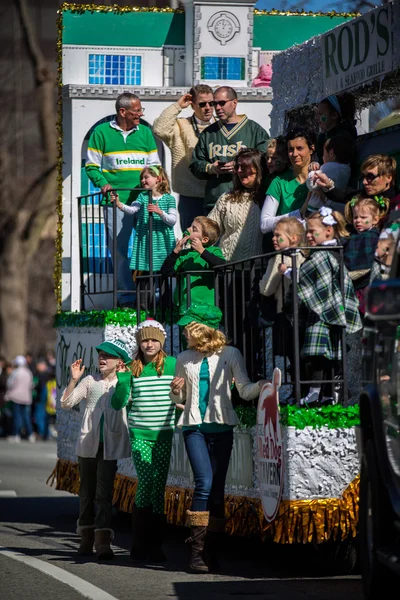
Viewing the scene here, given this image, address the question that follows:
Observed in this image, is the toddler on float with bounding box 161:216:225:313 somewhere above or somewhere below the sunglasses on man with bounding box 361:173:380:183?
below

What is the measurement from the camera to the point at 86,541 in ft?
33.7

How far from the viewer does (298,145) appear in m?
10.5

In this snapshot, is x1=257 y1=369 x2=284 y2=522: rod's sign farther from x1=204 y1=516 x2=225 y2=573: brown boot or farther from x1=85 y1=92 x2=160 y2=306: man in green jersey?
x1=85 y1=92 x2=160 y2=306: man in green jersey

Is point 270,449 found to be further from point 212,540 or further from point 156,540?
point 156,540

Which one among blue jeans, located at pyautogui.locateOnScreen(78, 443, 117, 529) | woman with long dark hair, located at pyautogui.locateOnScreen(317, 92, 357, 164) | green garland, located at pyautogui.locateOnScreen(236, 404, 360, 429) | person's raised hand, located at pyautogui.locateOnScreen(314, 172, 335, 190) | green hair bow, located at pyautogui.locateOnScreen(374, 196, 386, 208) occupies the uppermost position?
woman with long dark hair, located at pyautogui.locateOnScreen(317, 92, 357, 164)

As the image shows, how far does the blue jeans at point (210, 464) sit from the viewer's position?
9172mm

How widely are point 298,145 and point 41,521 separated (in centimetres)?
449

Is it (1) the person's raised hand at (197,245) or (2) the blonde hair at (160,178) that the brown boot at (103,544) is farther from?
(2) the blonde hair at (160,178)

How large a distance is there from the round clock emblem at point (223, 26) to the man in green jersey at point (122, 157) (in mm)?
2111

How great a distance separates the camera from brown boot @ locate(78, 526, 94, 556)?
10258mm

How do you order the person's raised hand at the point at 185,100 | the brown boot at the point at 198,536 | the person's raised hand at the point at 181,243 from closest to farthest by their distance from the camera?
the brown boot at the point at 198,536 < the person's raised hand at the point at 181,243 < the person's raised hand at the point at 185,100

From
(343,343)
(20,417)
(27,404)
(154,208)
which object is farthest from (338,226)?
(20,417)

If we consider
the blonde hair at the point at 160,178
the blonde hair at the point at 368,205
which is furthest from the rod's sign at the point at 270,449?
the blonde hair at the point at 160,178

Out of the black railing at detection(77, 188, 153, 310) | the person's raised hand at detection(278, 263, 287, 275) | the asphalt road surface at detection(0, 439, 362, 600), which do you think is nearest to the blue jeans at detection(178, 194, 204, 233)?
the black railing at detection(77, 188, 153, 310)
